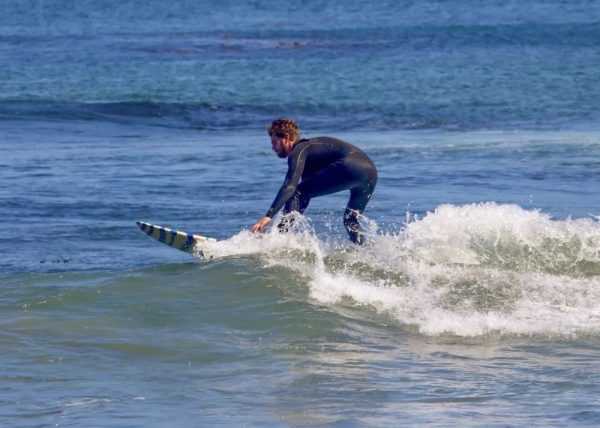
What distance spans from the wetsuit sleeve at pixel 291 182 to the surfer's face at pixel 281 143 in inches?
4.3

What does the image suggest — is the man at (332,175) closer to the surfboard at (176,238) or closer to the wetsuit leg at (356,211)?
the wetsuit leg at (356,211)

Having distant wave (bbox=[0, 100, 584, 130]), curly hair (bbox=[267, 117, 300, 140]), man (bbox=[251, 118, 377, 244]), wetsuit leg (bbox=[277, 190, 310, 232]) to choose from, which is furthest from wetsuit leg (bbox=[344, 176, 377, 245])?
distant wave (bbox=[0, 100, 584, 130])

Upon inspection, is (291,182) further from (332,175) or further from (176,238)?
(176,238)

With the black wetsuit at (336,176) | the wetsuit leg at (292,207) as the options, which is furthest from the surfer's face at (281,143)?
the wetsuit leg at (292,207)

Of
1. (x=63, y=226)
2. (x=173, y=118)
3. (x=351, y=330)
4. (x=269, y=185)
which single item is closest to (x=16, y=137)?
(x=173, y=118)

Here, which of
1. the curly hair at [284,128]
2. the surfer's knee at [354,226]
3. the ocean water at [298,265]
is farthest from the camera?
the surfer's knee at [354,226]

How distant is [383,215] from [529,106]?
13.8 metres

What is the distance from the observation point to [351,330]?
973cm

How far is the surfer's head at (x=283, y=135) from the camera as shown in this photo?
10.5 m

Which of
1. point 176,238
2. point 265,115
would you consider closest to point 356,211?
point 176,238

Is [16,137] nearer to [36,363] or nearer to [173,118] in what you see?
[173,118]

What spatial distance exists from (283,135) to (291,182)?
0.41 m

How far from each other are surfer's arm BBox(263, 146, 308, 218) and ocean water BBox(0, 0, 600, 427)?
80cm

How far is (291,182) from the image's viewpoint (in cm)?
1052
